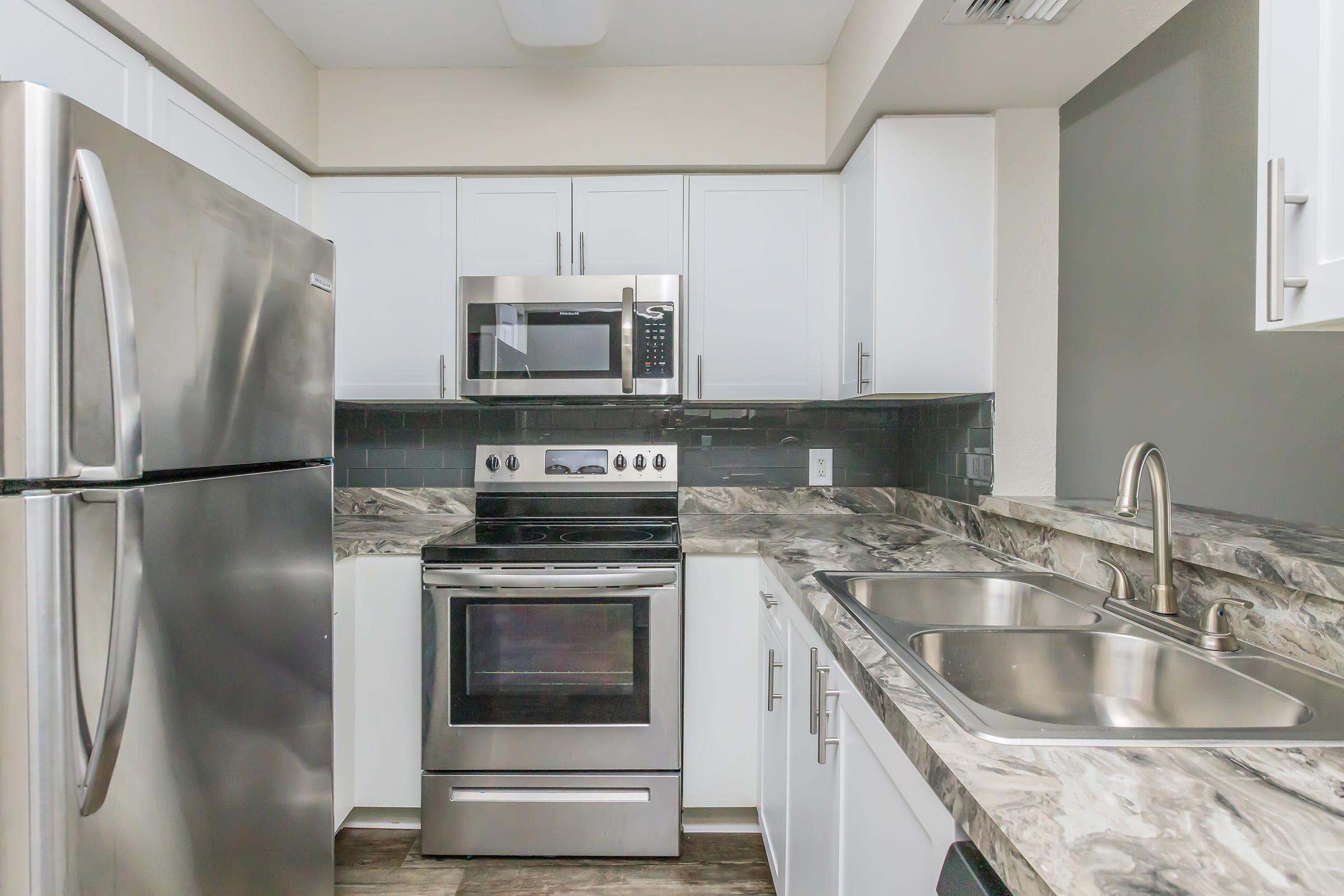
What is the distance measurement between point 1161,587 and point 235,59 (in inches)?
94.8

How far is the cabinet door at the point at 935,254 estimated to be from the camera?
1832 mm

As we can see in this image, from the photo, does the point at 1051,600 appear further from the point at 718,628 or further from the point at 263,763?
the point at 263,763

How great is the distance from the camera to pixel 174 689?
993 mm

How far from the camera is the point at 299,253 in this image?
4.29 feet

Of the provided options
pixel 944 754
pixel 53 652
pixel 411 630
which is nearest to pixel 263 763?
pixel 53 652

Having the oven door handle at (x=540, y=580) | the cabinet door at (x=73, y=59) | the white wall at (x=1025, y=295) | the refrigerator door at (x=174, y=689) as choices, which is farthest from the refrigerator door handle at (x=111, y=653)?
the white wall at (x=1025, y=295)

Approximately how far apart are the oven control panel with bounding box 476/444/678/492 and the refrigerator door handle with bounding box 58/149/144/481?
1.52 m

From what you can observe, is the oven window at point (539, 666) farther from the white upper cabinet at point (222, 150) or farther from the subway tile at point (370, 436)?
the white upper cabinet at point (222, 150)

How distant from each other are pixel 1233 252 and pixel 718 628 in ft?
4.87

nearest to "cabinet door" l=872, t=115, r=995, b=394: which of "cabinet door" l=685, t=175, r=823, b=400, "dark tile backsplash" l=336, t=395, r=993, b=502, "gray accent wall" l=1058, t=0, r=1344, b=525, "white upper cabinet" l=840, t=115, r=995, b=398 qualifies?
"white upper cabinet" l=840, t=115, r=995, b=398

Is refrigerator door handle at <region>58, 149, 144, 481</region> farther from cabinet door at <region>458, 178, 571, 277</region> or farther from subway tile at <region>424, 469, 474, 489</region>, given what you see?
subway tile at <region>424, 469, 474, 489</region>

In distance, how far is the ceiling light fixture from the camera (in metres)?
1.68

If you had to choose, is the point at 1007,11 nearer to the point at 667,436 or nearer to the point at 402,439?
the point at 667,436

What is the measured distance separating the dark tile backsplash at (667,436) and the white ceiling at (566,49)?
3.73 feet
